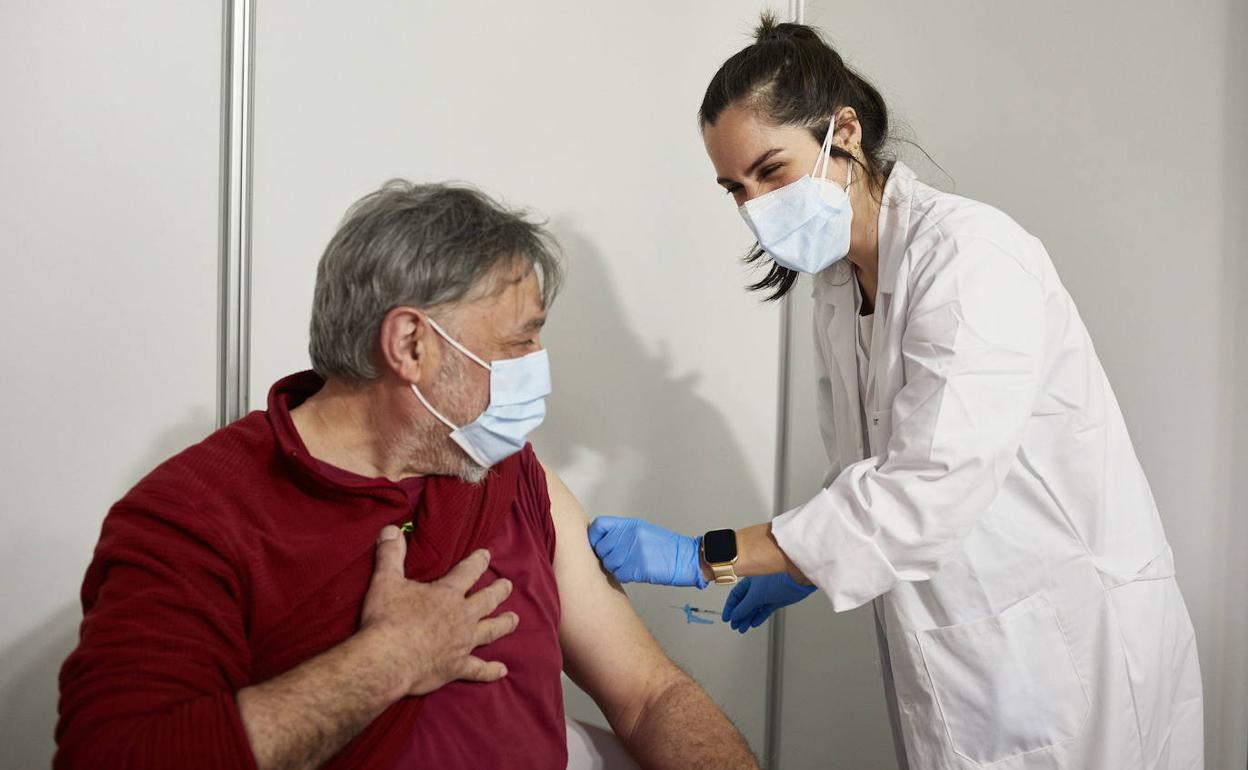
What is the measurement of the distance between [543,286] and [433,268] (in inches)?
7.3

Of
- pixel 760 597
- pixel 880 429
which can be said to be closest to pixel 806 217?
pixel 880 429

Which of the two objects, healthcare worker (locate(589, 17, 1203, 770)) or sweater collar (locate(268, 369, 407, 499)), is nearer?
sweater collar (locate(268, 369, 407, 499))

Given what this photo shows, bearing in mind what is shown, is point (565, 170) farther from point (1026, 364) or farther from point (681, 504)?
point (1026, 364)

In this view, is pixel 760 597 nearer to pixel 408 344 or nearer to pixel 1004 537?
pixel 1004 537

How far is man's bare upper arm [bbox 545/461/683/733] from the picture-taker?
4.94ft

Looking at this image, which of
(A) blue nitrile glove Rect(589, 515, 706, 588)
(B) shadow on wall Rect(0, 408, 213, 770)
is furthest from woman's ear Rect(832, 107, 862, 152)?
(B) shadow on wall Rect(0, 408, 213, 770)

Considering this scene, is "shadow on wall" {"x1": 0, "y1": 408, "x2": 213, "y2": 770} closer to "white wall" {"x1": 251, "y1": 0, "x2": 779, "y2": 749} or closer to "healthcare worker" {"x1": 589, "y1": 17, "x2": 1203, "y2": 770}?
"white wall" {"x1": 251, "y1": 0, "x2": 779, "y2": 749}

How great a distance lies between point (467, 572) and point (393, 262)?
41cm

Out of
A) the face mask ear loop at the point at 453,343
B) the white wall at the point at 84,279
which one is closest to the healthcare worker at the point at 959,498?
the face mask ear loop at the point at 453,343

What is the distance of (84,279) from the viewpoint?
1.52m

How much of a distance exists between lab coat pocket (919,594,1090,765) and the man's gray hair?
851 mm

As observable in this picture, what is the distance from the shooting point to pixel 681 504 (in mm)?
2334

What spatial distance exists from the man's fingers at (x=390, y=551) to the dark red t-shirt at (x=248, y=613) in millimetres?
15

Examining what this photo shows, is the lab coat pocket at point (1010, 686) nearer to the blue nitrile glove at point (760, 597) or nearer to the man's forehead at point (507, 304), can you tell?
the blue nitrile glove at point (760, 597)
